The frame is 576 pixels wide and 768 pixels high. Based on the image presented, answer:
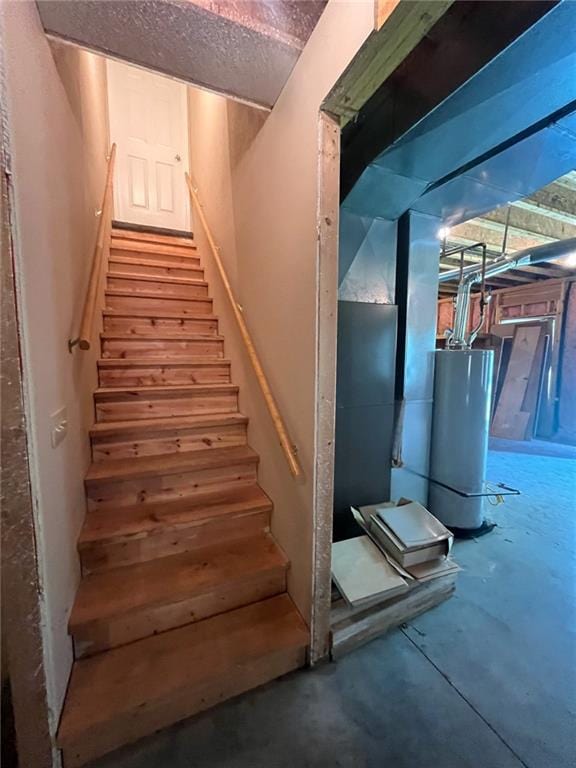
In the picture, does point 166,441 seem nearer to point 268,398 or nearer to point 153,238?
point 268,398

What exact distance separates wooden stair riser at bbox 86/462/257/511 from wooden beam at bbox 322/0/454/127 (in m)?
1.79

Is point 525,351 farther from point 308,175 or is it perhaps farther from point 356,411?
point 308,175

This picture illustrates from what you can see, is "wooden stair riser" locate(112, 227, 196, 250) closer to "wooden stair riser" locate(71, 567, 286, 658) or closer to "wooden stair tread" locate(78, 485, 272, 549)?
"wooden stair tread" locate(78, 485, 272, 549)

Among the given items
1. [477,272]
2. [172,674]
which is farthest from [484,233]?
[172,674]

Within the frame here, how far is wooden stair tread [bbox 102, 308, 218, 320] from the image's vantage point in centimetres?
245

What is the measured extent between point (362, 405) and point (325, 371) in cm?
86

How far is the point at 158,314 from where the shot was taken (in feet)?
8.47

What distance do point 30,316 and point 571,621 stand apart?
2660mm

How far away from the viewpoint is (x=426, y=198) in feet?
6.56

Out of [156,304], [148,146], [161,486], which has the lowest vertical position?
[161,486]

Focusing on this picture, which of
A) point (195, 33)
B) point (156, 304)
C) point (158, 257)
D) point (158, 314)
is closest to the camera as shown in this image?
point (195, 33)

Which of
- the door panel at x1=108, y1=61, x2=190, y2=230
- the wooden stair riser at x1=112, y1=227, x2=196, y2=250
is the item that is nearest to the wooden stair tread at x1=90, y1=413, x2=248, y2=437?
the wooden stair riser at x1=112, y1=227, x2=196, y2=250

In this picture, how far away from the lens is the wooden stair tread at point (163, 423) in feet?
6.09

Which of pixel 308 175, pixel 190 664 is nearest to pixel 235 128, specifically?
pixel 308 175
